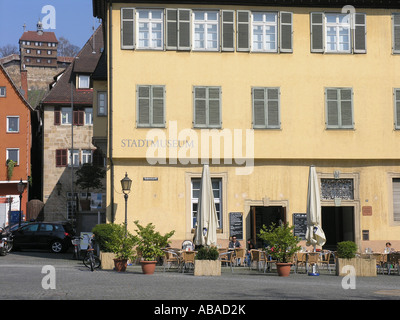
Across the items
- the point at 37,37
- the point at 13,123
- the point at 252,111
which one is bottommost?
the point at 252,111

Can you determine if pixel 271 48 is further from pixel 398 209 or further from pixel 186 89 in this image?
pixel 398 209

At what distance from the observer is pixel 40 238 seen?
32688 mm

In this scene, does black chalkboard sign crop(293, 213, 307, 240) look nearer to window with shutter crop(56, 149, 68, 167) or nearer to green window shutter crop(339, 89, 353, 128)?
green window shutter crop(339, 89, 353, 128)

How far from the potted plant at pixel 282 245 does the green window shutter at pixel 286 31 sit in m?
8.44

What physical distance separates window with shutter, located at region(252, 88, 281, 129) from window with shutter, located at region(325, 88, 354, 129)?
190 cm

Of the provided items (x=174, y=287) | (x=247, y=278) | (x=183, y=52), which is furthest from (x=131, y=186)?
(x=174, y=287)

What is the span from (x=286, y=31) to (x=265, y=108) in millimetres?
2993

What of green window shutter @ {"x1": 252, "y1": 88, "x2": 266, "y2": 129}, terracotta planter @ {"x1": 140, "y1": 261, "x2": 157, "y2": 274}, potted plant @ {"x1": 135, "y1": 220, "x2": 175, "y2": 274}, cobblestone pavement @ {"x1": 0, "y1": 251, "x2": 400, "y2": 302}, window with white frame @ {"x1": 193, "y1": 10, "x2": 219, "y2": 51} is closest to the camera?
cobblestone pavement @ {"x1": 0, "y1": 251, "x2": 400, "y2": 302}

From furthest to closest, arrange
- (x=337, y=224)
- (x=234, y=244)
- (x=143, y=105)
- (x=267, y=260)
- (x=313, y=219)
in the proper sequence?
(x=337, y=224) < (x=143, y=105) < (x=234, y=244) < (x=267, y=260) < (x=313, y=219)

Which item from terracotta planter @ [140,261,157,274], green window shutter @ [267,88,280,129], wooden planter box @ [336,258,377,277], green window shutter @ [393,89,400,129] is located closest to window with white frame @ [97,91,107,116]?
green window shutter @ [267,88,280,129]

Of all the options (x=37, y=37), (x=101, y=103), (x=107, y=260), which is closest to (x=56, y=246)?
(x=101, y=103)

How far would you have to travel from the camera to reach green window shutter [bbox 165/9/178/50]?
2639 centimetres

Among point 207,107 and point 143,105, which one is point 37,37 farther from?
point 207,107
